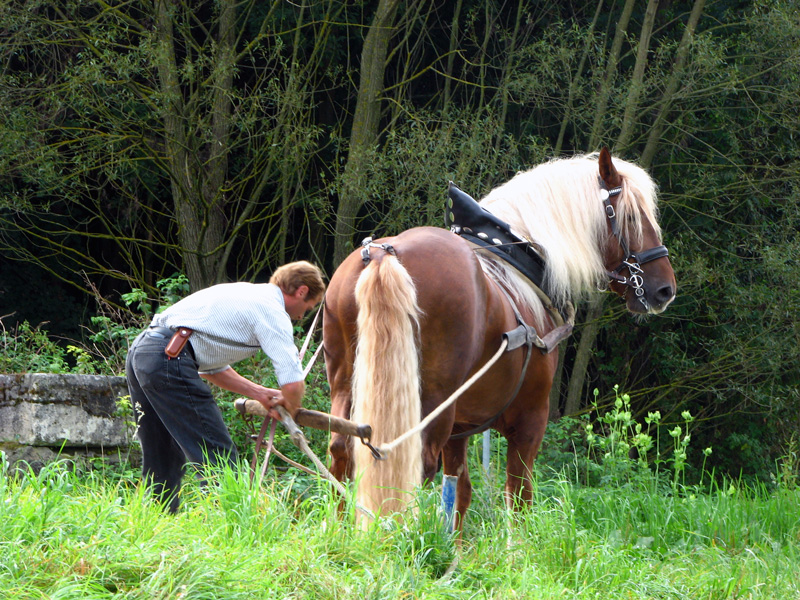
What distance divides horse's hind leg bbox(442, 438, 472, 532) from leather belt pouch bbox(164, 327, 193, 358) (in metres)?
1.51

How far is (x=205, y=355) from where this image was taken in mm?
3844

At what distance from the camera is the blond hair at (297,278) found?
3918 mm

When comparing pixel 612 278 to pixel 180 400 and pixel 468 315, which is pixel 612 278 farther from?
pixel 180 400

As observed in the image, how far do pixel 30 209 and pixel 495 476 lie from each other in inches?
232

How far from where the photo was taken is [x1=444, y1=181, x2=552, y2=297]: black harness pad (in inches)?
166

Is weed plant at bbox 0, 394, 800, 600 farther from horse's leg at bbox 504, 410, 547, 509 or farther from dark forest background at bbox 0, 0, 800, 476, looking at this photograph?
dark forest background at bbox 0, 0, 800, 476

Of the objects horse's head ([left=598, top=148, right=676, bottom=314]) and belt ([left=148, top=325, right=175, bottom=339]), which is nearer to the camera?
belt ([left=148, top=325, right=175, bottom=339])

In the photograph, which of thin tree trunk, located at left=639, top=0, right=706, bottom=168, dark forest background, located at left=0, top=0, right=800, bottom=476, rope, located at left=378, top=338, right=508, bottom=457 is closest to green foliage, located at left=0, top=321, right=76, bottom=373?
dark forest background, located at left=0, top=0, right=800, bottom=476

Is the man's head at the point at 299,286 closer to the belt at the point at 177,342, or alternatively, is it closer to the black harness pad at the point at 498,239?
the belt at the point at 177,342

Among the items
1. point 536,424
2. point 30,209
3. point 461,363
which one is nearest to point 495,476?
point 536,424

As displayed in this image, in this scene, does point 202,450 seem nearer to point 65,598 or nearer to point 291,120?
point 65,598

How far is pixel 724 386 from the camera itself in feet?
35.7

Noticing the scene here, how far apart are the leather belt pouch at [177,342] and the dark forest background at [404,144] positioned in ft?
16.9

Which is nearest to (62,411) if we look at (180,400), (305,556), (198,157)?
(180,400)
